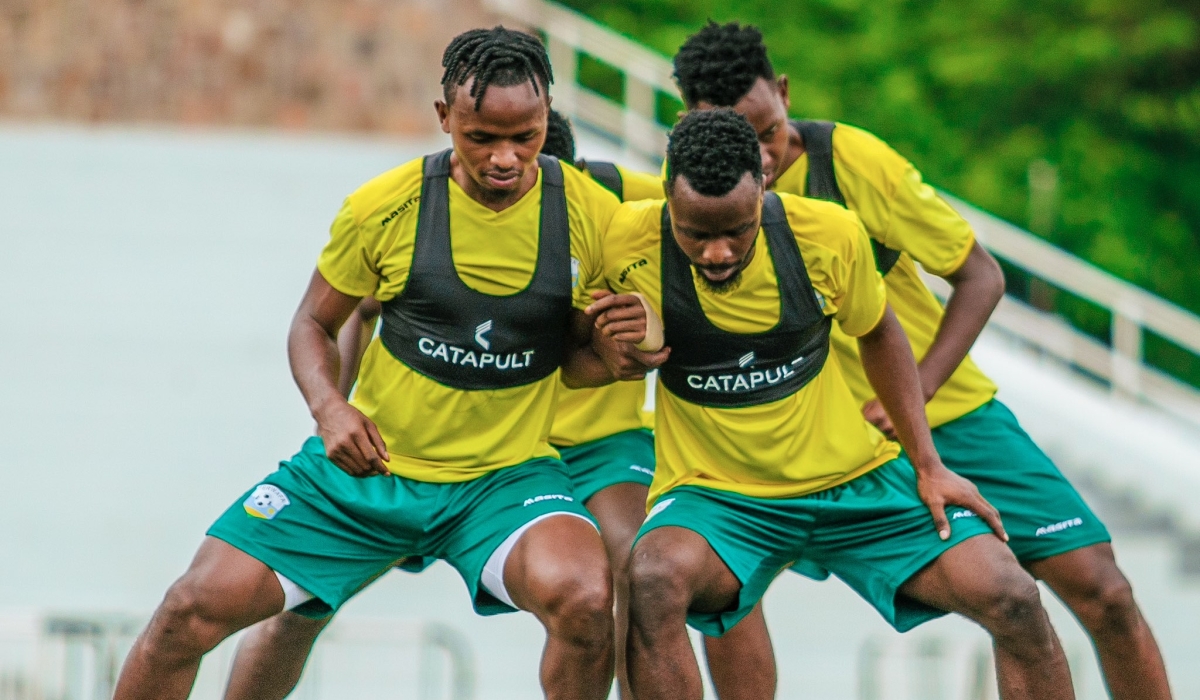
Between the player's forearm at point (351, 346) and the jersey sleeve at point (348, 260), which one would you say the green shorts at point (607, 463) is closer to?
the player's forearm at point (351, 346)

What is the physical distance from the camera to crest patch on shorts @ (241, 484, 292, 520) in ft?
14.3

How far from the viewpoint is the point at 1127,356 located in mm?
11305

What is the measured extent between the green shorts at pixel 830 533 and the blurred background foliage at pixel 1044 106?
38.2ft

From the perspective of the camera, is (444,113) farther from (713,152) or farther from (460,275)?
(713,152)

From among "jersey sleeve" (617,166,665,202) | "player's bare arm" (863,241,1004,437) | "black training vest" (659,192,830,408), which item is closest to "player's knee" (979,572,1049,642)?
"player's bare arm" (863,241,1004,437)

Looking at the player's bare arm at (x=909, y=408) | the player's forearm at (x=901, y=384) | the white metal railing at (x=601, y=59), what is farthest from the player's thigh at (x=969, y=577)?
the white metal railing at (x=601, y=59)

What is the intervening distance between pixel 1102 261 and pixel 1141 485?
6.03 m

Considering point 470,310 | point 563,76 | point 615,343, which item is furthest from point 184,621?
point 563,76

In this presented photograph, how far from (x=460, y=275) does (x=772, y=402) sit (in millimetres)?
1056

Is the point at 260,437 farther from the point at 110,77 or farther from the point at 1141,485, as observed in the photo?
the point at 1141,485

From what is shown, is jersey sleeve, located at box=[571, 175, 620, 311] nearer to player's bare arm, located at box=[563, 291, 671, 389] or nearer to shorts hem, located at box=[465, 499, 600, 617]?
player's bare arm, located at box=[563, 291, 671, 389]

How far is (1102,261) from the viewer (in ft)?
51.6

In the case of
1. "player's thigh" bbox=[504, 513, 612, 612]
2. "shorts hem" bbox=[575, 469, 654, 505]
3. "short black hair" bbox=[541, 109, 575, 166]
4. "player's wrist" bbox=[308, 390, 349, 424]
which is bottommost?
"player's thigh" bbox=[504, 513, 612, 612]

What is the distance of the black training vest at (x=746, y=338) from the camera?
4.35 meters
